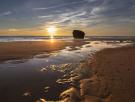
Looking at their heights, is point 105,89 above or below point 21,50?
below

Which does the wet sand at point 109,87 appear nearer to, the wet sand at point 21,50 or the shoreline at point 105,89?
the shoreline at point 105,89

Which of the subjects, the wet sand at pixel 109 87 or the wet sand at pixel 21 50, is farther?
the wet sand at pixel 21 50

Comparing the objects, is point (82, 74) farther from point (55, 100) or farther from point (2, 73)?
point (2, 73)

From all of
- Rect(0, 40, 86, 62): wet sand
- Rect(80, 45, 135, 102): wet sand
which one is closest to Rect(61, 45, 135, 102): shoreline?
Rect(80, 45, 135, 102): wet sand

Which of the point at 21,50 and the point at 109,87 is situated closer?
the point at 109,87

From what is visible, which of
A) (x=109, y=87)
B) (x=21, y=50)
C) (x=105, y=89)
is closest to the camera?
(x=105, y=89)

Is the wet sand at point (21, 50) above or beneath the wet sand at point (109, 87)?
above

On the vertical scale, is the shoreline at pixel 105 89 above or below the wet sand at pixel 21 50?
below

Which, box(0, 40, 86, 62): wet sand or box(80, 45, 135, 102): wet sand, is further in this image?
box(0, 40, 86, 62): wet sand

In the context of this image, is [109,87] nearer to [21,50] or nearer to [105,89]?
[105,89]

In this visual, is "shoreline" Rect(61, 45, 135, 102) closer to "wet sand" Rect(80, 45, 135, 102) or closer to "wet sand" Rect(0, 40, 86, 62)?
"wet sand" Rect(80, 45, 135, 102)

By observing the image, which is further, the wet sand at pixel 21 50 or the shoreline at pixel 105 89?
the wet sand at pixel 21 50

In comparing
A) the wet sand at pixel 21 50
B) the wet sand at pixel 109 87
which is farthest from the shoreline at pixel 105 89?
the wet sand at pixel 21 50

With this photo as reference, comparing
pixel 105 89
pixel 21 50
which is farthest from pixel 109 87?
pixel 21 50
